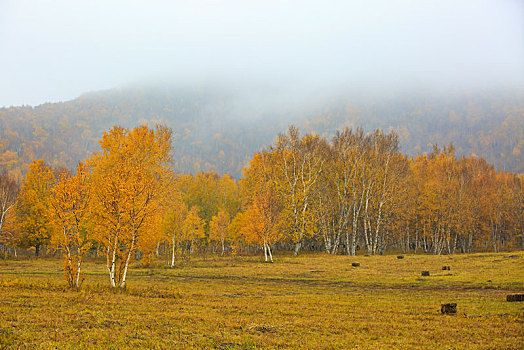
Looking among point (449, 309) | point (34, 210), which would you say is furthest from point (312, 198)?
point (449, 309)

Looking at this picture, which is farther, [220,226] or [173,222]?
[220,226]

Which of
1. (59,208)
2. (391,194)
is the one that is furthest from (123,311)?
(391,194)

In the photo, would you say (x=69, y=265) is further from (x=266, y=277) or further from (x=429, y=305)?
(x=429, y=305)

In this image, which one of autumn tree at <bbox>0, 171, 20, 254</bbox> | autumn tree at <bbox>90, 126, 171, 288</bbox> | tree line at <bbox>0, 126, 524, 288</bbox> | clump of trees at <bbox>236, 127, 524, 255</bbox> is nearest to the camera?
autumn tree at <bbox>90, 126, 171, 288</bbox>

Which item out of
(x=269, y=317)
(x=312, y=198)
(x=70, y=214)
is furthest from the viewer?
(x=312, y=198)

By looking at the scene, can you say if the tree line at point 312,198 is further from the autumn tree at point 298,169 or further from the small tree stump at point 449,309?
the small tree stump at point 449,309

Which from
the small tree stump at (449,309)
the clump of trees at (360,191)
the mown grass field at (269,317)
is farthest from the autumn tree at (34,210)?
the small tree stump at (449,309)

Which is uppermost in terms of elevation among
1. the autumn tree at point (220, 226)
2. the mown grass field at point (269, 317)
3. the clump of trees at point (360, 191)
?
the clump of trees at point (360, 191)

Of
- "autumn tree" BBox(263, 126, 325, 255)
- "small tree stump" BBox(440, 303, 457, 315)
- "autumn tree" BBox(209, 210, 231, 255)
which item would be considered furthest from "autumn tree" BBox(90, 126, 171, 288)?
"autumn tree" BBox(263, 126, 325, 255)

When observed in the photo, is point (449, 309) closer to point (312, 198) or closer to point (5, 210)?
point (312, 198)

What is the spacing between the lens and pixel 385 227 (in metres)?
66.9

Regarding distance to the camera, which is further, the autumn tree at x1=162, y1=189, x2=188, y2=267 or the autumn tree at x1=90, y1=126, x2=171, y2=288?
the autumn tree at x1=162, y1=189, x2=188, y2=267

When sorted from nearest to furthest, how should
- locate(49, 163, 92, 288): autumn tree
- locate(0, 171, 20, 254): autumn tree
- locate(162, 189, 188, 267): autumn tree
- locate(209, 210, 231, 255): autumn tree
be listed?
1. locate(49, 163, 92, 288): autumn tree
2. locate(162, 189, 188, 267): autumn tree
3. locate(0, 171, 20, 254): autumn tree
4. locate(209, 210, 231, 255): autumn tree

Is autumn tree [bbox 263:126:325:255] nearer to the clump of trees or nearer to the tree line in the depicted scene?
the clump of trees
